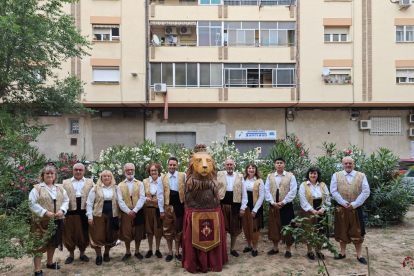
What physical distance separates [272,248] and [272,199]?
116 centimetres

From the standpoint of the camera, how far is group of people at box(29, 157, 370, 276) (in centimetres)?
531

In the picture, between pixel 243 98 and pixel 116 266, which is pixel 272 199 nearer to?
pixel 116 266

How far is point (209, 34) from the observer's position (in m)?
16.4

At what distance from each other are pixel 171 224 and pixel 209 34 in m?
12.8

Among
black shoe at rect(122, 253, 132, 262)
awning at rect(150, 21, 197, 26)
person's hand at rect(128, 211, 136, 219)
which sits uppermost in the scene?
awning at rect(150, 21, 197, 26)

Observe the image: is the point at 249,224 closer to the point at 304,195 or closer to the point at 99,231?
the point at 304,195

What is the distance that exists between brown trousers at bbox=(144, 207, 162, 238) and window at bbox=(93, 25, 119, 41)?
12860 mm

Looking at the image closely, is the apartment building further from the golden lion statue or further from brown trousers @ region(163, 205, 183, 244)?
the golden lion statue

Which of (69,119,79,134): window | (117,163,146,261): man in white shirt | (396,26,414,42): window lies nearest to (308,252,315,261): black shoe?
(117,163,146,261): man in white shirt

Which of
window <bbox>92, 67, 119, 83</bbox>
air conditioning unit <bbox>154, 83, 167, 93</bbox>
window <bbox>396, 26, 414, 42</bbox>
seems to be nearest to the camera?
air conditioning unit <bbox>154, 83, 167, 93</bbox>

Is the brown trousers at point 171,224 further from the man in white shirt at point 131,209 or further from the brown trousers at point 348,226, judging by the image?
the brown trousers at point 348,226

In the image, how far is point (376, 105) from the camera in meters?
16.8

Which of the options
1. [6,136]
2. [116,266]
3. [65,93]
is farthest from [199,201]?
[65,93]

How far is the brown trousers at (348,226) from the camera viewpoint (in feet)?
17.5
